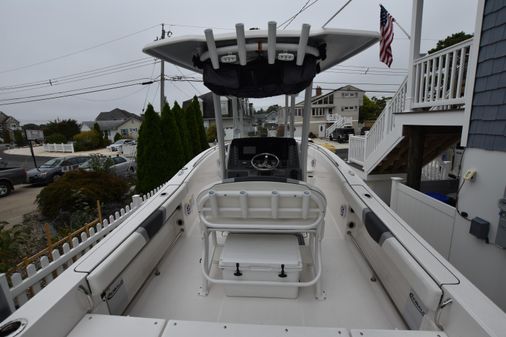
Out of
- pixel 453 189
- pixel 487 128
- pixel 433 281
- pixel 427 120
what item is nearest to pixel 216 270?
pixel 433 281

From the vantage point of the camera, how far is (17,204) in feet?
22.7

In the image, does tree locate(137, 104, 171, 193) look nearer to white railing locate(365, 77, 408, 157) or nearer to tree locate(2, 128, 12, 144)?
white railing locate(365, 77, 408, 157)

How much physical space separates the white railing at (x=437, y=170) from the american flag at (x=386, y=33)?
274 cm

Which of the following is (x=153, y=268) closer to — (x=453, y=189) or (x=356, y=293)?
(x=356, y=293)

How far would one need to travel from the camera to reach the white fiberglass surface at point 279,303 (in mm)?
1612

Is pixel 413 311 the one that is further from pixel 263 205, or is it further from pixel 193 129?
pixel 193 129

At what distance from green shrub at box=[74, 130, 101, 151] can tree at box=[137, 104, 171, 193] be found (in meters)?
21.6

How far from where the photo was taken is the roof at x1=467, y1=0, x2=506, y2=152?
2.29 m

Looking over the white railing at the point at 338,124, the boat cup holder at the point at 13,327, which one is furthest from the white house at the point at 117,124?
the boat cup holder at the point at 13,327

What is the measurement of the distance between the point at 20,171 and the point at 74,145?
58.5 feet

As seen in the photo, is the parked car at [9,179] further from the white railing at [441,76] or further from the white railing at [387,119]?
the white railing at [441,76]

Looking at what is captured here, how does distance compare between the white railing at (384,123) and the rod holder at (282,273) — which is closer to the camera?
the rod holder at (282,273)

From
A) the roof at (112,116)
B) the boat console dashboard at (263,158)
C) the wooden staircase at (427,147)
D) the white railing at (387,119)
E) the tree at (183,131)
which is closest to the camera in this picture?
the boat console dashboard at (263,158)

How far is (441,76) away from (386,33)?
10.9 feet
